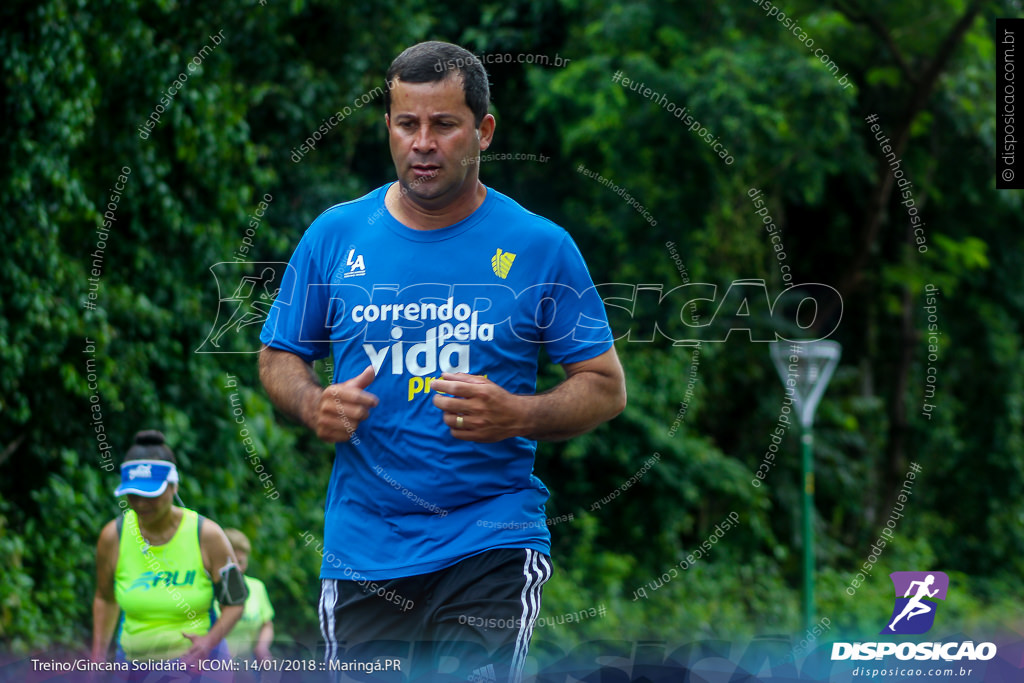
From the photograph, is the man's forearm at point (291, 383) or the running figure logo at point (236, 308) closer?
the man's forearm at point (291, 383)

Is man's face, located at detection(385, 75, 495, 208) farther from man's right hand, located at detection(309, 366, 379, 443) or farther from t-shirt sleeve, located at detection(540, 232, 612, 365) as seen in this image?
man's right hand, located at detection(309, 366, 379, 443)

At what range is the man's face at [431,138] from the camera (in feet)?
8.32

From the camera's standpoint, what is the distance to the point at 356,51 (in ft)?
26.2

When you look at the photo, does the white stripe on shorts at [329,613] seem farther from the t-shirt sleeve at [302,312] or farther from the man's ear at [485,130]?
the man's ear at [485,130]

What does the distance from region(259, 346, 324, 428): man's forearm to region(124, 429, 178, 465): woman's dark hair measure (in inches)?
63.4

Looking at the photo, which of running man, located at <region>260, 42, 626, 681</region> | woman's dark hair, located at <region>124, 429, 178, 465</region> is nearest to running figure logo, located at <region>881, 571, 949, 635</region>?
running man, located at <region>260, 42, 626, 681</region>

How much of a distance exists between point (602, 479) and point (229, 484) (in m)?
4.18

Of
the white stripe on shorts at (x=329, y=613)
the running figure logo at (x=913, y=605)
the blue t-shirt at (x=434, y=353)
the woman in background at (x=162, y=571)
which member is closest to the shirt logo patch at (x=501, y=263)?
the blue t-shirt at (x=434, y=353)

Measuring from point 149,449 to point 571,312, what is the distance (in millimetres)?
2210

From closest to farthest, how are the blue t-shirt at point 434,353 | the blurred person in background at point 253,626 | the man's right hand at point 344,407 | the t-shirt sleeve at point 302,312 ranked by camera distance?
1. the man's right hand at point 344,407
2. the blue t-shirt at point 434,353
3. the t-shirt sleeve at point 302,312
4. the blurred person in background at point 253,626

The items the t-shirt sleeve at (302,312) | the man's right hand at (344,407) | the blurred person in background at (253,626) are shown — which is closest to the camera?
the man's right hand at (344,407)

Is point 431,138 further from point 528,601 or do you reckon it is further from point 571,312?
point 528,601

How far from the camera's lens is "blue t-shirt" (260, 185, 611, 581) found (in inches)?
97.9

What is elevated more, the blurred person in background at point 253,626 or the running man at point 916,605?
the running man at point 916,605
